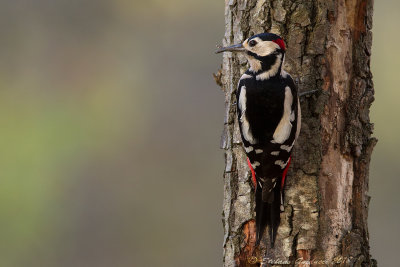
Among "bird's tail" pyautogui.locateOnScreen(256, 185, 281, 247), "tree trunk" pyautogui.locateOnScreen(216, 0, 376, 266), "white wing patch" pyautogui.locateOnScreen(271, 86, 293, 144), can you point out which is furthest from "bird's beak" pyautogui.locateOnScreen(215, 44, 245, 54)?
"bird's tail" pyautogui.locateOnScreen(256, 185, 281, 247)

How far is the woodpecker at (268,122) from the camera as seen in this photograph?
3.81m

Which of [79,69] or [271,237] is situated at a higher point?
[79,69]

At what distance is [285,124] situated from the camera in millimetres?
3812

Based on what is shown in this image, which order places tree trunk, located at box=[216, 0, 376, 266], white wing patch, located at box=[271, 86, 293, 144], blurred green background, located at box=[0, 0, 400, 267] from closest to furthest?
1. white wing patch, located at box=[271, 86, 293, 144]
2. tree trunk, located at box=[216, 0, 376, 266]
3. blurred green background, located at box=[0, 0, 400, 267]

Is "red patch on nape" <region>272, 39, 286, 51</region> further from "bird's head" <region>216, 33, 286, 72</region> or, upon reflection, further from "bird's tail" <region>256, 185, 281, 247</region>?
"bird's tail" <region>256, 185, 281, 247</region>

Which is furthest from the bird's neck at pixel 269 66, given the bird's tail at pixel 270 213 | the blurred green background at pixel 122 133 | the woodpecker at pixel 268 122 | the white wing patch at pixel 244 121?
the blurred green background at pixel 122 133

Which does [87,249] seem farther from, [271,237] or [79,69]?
[271,237]

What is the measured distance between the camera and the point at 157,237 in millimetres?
12328

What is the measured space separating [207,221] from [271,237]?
8.21 m

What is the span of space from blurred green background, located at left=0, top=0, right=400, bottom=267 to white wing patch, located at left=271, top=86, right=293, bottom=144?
7.28m

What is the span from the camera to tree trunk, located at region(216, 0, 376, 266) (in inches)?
153

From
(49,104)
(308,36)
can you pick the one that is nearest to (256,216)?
(308,36)

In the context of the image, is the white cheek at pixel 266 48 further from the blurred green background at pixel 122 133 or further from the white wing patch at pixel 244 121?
the blurred green background at pixel 122 133

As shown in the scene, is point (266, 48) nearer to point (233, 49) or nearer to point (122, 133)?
point (233, 49)
